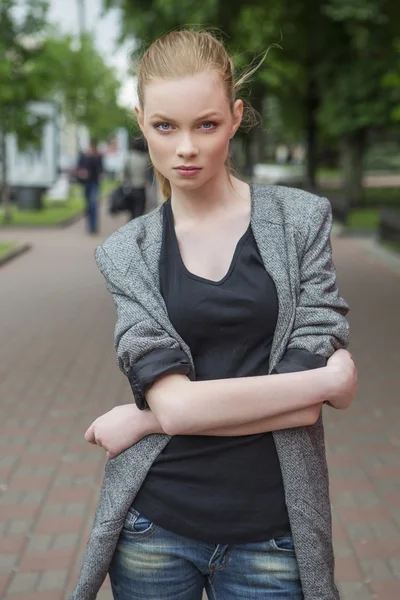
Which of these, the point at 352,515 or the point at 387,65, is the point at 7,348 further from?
the point at 387,65

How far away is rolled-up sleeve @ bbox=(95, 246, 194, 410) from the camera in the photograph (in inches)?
71.1

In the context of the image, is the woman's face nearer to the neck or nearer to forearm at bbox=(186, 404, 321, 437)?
the neck

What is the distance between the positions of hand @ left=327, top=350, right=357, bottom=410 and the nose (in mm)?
458

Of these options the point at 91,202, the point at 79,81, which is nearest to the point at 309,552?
the point at 91,202

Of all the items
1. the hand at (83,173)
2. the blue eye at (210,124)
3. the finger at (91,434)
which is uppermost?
the blue eye at (210,124)

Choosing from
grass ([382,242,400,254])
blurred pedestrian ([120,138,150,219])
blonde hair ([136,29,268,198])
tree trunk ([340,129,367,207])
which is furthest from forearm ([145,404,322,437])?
tree trunk ([340,129,367,207])

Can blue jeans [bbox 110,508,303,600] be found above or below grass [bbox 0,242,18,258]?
above

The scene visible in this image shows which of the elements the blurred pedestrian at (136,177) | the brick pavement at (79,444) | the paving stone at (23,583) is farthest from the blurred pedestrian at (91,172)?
the paving stone at (23,583)

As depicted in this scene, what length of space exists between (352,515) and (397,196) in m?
29.1

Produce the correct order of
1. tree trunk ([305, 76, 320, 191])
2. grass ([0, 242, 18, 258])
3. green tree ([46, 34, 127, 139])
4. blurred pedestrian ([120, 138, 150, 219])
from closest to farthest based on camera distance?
grass ([0, 242, 18, 258]) → blurred pedestrian ([120, 138, 150, 219]) → tree trunk ([305, 76, 320, 191]) → green tree ([46, 34, 127, 139])

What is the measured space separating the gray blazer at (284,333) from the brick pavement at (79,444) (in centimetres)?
208

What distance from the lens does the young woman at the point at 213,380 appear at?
5.89 ft

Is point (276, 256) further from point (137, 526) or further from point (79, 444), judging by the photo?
point (79, 444)

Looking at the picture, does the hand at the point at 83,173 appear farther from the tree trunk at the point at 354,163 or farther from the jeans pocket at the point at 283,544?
the jeans pocket at the point at 283,544
